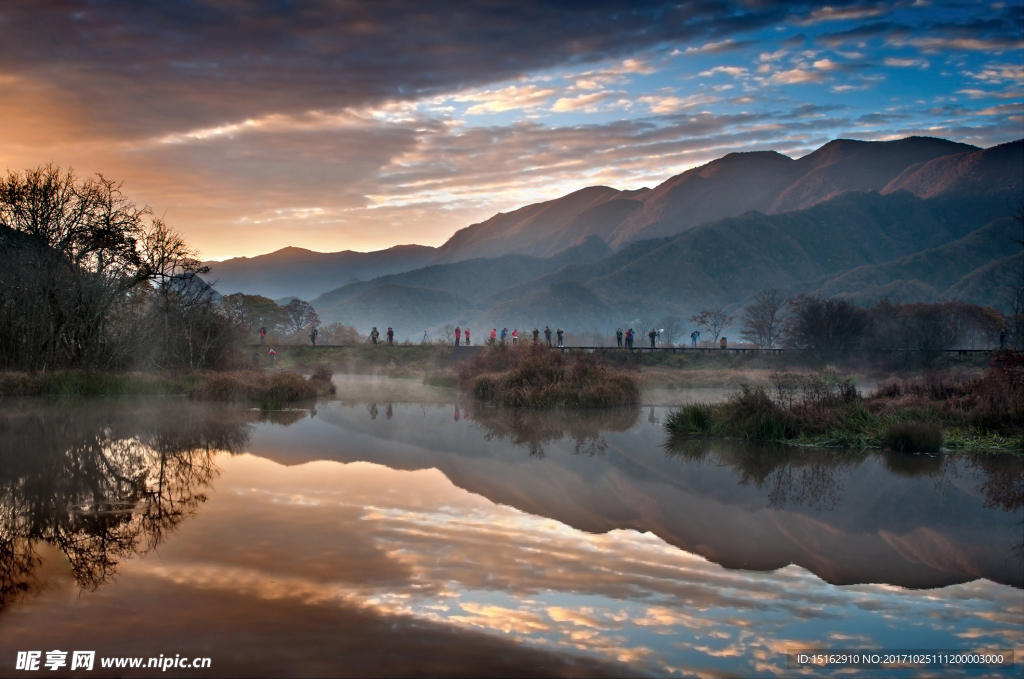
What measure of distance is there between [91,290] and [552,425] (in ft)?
66.5

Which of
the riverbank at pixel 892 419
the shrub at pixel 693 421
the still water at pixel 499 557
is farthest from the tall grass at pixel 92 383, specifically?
the riverbank at pixel 892 419

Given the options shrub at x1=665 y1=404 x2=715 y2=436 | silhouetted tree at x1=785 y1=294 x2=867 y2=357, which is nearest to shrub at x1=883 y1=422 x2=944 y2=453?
shrub at x1=665 y1=404 x2=715 y2=436

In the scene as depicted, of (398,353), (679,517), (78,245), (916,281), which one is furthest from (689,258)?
(679,517)

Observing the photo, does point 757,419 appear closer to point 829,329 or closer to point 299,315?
point 829,329

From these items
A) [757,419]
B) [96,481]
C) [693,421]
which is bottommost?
[96,481]

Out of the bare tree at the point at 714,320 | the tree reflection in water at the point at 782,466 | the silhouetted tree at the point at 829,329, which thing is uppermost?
the bare tree at the point at 714,320

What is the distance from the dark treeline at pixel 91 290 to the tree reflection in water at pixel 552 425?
47.6 ft

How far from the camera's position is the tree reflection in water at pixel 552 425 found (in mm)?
18703

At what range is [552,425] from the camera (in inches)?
867

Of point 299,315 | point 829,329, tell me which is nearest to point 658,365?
point 829,329

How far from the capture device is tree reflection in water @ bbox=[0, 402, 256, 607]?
8562 millimetres

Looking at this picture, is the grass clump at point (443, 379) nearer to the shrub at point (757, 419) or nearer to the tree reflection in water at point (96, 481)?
the tree reflection in water at point (96, 481)

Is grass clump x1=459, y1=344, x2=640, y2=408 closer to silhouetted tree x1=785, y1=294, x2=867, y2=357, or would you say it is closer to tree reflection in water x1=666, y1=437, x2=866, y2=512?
tree reflection in water x1=666, y1=437, x2=866, y2=512

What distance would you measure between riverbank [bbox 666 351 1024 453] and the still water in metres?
1.04
